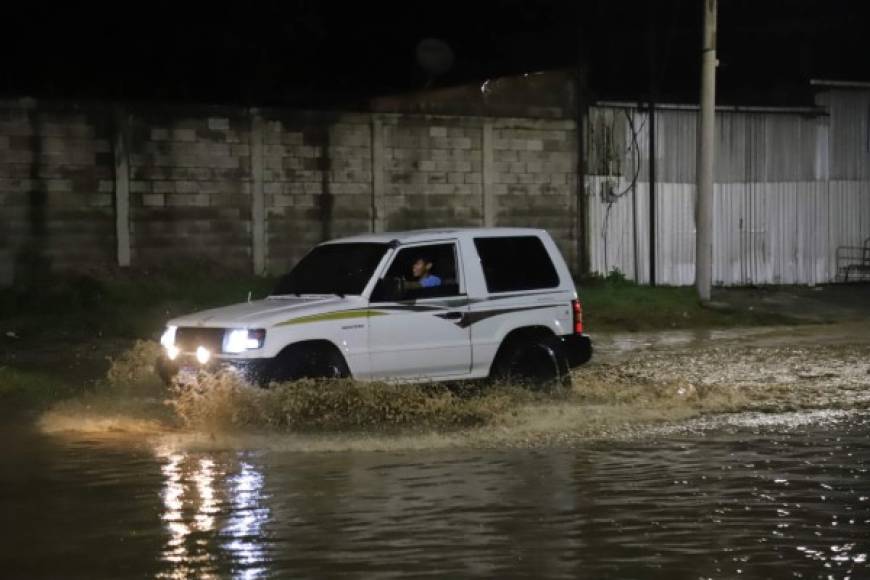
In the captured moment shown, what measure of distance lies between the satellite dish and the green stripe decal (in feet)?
42.0

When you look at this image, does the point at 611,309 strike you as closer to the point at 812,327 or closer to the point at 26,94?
the point at 812,327

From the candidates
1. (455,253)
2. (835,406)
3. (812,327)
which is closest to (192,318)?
(455,253)

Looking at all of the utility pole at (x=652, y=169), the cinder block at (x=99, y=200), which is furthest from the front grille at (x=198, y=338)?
the utility pole at (x=652, y=169)

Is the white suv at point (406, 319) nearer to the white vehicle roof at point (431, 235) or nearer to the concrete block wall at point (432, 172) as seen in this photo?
the white vehicle roof at point (431, 235)

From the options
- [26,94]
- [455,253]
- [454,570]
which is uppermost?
[26,94]

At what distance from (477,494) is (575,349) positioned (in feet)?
15.0

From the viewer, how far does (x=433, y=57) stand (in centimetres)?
2433

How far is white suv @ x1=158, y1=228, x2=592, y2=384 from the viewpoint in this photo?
1166cm

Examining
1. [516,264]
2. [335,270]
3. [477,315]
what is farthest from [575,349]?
[335,270]

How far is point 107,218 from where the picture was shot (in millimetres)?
20516

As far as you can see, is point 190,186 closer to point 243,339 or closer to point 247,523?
point 243,339

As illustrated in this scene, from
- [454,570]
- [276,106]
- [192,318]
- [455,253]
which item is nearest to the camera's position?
[454,570]

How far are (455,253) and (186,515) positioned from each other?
5.13m

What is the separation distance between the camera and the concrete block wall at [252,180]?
20062 mm
